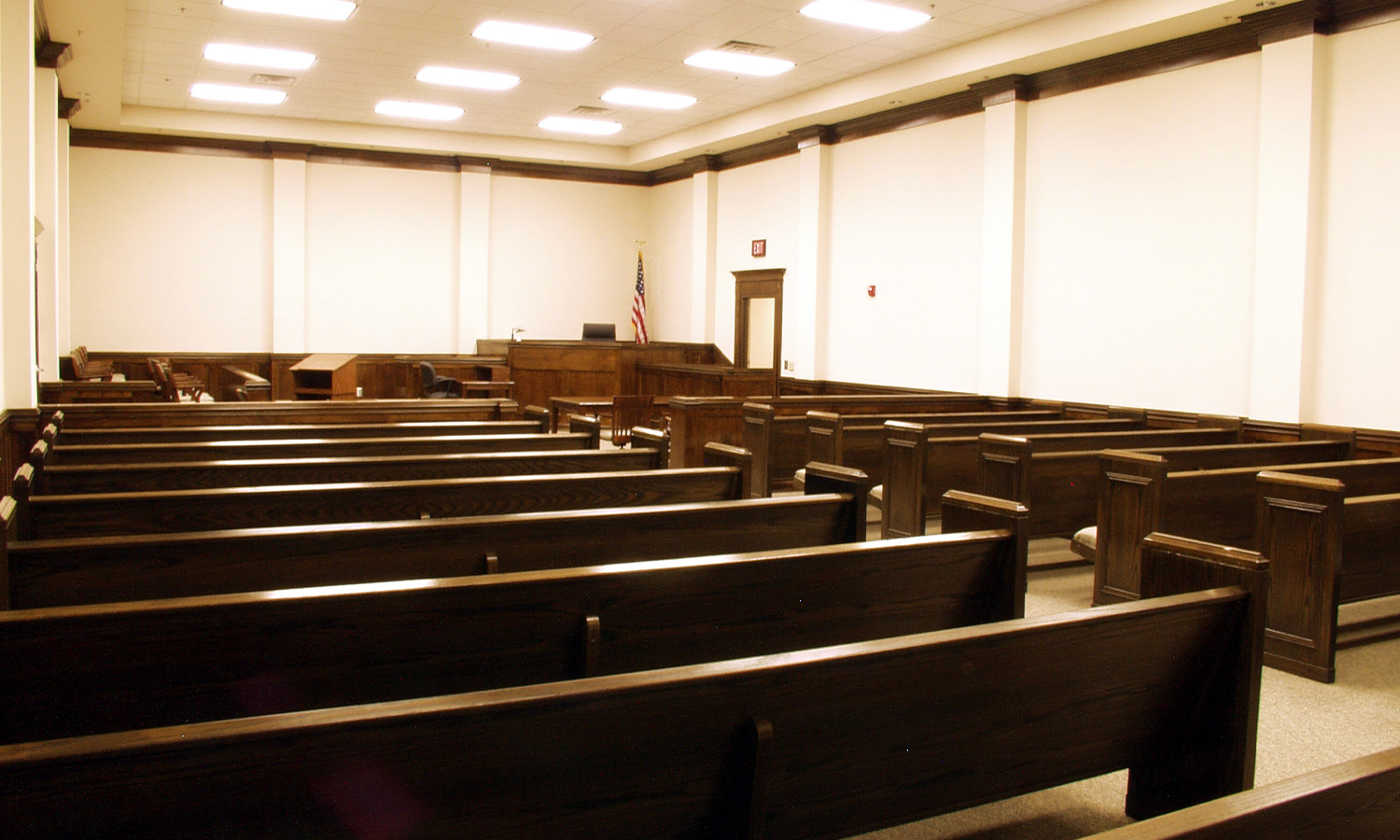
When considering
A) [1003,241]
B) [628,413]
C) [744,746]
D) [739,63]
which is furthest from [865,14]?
[744,746]

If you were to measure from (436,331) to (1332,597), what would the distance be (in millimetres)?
11690

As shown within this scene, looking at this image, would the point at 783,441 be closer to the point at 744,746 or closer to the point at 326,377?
the point at 744,746

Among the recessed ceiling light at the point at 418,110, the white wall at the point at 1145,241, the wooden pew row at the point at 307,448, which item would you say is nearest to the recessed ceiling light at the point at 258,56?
the recessed ceiling light at the point at 418,110

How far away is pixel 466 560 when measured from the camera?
2.34m

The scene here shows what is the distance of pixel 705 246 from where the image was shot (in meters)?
12.8

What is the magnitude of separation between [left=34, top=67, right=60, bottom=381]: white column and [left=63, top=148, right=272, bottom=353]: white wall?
3.79m

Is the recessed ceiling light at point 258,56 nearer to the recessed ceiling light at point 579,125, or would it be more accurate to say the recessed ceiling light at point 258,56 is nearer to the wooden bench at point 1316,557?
the recessed ceiling light at point 579,125

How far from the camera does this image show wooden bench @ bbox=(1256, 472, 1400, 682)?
3.47 meters

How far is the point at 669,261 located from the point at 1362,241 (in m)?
9.26

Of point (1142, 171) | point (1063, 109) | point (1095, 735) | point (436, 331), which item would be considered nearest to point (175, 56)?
point (436, 331)

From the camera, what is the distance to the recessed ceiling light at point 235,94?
10.5 m

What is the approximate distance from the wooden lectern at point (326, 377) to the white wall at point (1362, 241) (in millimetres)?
7513

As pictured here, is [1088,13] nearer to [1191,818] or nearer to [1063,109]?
[1063,109]

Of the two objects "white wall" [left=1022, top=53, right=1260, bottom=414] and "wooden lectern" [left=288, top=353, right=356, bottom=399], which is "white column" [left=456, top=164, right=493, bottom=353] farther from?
"white wall" [left=1022, top=53, right=1260, bottom=414]
